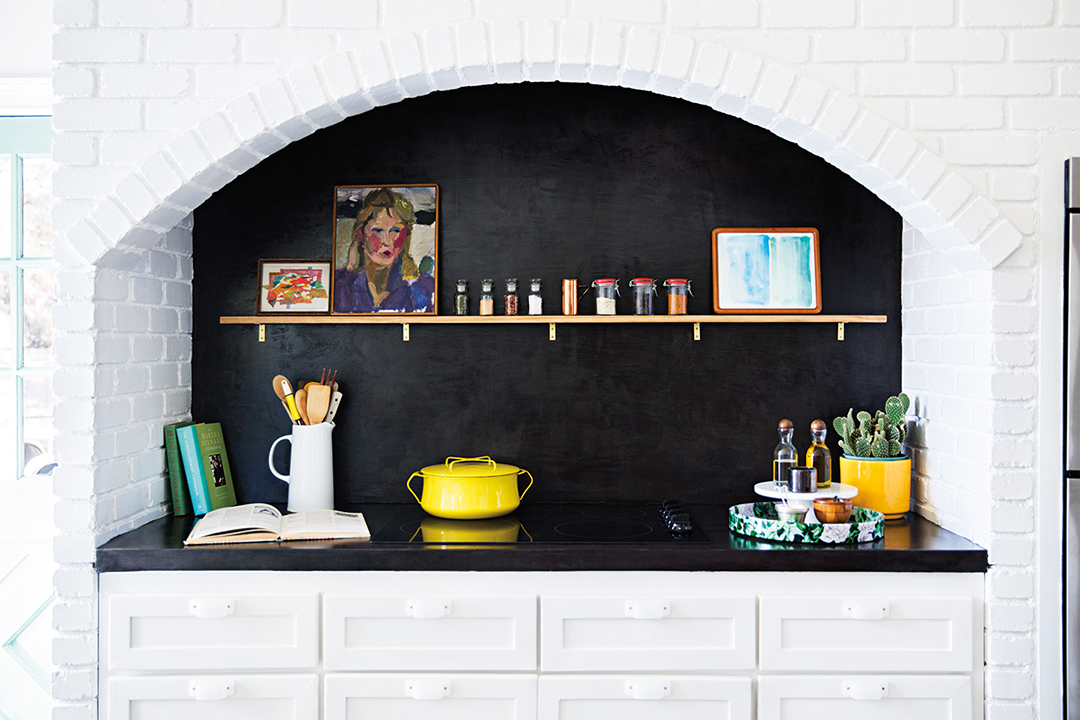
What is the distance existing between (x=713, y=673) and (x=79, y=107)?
221 centimetres

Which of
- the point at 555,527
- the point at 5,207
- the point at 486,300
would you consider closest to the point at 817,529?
the point at 555,527

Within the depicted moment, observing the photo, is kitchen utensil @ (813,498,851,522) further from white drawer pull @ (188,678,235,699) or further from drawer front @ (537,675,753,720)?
white drawer pull @ (188,678,235,699)

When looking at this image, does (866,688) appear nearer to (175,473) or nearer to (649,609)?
(649,609)

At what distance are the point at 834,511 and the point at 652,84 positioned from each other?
49.2 inches

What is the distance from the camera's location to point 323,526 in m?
2.08

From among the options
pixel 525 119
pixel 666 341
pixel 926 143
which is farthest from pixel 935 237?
pixel 525 119

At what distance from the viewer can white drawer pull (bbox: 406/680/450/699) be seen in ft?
6.25

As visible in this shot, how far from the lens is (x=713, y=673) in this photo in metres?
1.93

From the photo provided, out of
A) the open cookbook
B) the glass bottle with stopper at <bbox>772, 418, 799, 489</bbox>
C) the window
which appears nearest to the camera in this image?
the open cookbook

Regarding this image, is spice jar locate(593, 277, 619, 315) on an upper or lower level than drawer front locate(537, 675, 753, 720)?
upper

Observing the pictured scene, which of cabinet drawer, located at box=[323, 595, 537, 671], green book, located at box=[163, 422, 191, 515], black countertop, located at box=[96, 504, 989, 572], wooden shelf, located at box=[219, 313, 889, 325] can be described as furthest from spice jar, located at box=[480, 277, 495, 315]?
green book, located at box=[163, 422, 191, 515]

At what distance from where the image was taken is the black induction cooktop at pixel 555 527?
2037mm

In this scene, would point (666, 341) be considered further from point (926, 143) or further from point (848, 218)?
point (926, 143)

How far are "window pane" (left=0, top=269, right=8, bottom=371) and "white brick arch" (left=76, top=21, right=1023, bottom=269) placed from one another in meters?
1.02
